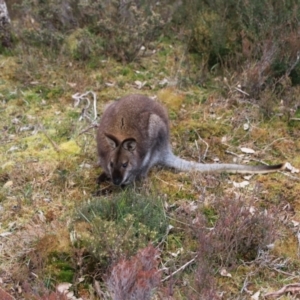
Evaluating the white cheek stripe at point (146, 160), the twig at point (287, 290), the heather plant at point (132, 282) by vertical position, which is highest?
the heather plant at point (132, 282)

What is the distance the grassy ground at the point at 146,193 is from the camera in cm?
408

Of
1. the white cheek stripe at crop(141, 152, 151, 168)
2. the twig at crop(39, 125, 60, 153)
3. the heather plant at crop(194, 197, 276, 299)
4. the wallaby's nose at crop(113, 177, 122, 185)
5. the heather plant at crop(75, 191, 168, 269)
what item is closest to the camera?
the heather plant at crop(75, 191, 168, 269)

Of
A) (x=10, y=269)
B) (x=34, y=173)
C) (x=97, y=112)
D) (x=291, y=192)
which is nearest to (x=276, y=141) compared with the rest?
(x=291, y=192)

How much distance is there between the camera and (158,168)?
569 cm

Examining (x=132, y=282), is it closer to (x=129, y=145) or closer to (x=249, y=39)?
(x=129, y=145)

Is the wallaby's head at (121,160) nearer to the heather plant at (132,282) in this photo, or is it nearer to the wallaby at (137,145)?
the wallaby at (137,145)

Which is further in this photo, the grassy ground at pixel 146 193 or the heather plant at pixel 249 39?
the heather plant at pixel 249 39

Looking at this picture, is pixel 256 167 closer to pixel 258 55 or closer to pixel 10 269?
pixel 258 55

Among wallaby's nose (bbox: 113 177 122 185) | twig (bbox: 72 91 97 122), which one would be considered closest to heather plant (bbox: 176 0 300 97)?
twig (bbox: 72 91 97 122)

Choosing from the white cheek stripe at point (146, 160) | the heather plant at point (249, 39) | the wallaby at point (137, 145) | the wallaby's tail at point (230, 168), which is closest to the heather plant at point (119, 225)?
the wallaby at point (137, 145)

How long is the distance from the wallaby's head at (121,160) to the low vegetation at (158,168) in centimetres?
16

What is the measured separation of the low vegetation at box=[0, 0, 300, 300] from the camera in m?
4.06

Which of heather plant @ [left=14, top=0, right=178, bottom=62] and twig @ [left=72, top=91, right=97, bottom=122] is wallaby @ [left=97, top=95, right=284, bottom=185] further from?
heather plant @ [left=14, top=0, right=178, bottom=62]

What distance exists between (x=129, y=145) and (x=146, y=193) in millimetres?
478
